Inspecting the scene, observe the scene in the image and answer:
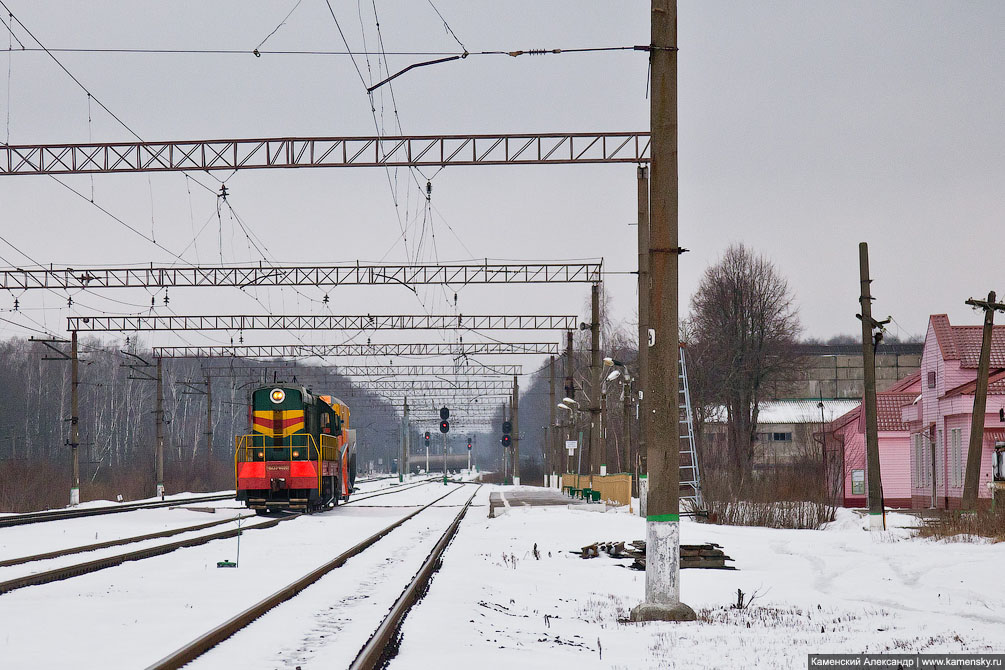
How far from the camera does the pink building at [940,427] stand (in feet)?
124

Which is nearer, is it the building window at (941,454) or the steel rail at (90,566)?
the steel rail at (90,566)

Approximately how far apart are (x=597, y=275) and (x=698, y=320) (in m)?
22.1

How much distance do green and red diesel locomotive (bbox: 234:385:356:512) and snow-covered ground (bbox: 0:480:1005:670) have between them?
938cm

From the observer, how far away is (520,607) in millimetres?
12508

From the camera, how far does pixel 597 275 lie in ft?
136

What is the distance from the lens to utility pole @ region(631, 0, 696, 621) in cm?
1225

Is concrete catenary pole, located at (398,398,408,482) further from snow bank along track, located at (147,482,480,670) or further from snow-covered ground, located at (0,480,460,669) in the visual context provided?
snow bank along track, located at (147,482,480,670)

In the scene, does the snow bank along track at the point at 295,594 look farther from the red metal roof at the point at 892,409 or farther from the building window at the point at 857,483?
the building window at the point at 857,483

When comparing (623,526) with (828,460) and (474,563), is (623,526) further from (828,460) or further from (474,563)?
(828,460)

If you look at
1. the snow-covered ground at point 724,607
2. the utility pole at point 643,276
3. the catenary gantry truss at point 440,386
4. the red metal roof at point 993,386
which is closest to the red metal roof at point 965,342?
the red metal roof at point 993,386

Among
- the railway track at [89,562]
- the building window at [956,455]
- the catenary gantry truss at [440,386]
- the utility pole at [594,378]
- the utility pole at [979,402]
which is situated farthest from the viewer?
the catenary gantry truss at [440,386]

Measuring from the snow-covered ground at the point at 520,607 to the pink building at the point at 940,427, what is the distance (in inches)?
689

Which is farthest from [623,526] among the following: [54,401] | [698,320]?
[54,401]

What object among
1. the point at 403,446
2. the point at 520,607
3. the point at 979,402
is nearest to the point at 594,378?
the point at 979,402
